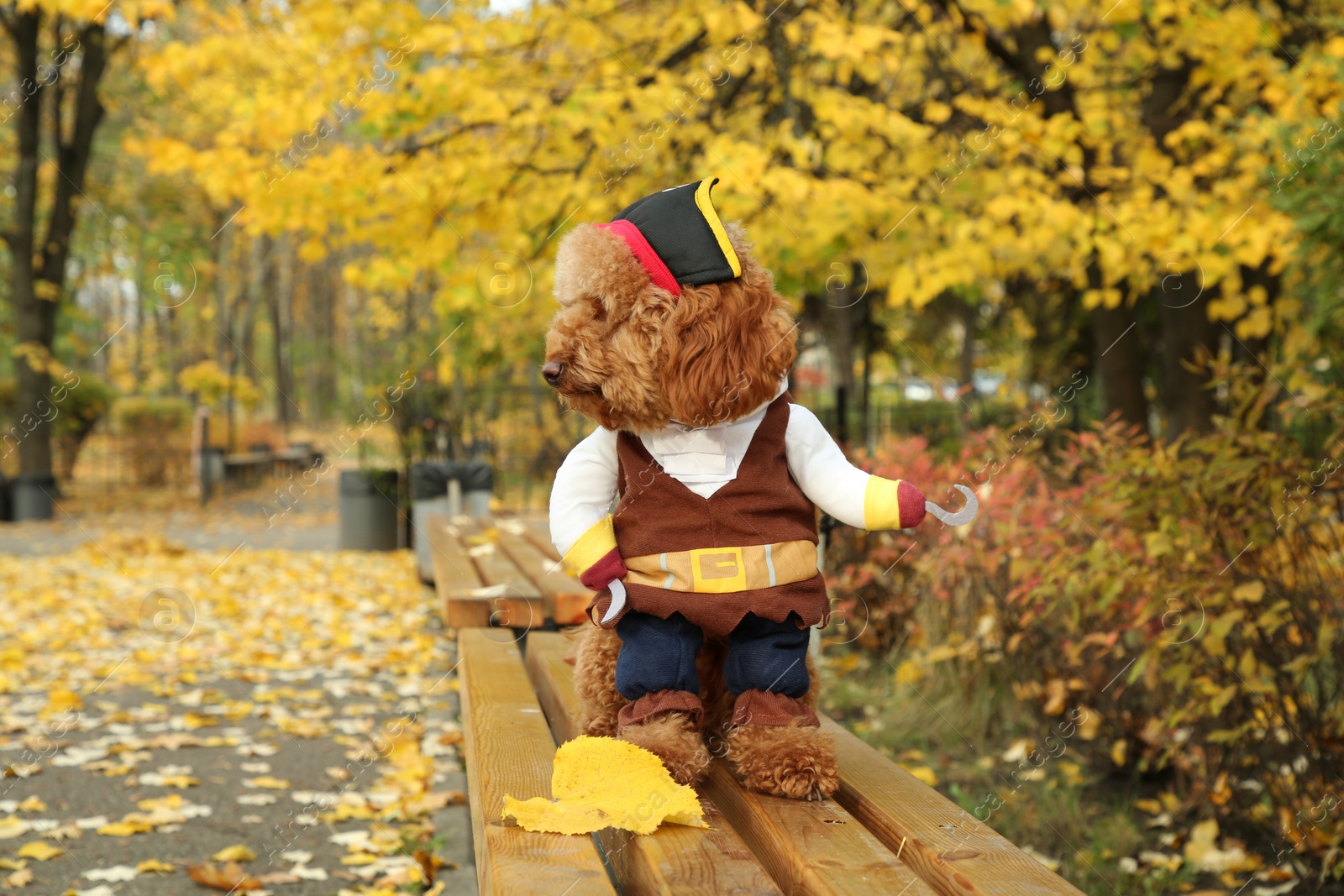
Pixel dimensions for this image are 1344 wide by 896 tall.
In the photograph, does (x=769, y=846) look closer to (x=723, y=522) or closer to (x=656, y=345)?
(x=723, y=522)

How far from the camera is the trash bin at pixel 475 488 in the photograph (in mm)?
7266

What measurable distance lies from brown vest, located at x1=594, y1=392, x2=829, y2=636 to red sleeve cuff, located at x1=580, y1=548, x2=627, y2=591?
3cm

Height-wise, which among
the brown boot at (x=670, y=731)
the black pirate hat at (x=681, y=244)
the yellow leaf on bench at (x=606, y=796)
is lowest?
the yellow leaf on bench at (x=606, y=796)

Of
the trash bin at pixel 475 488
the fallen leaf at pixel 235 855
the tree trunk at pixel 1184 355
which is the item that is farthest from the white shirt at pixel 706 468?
the tree trunk at pixel 1184 355

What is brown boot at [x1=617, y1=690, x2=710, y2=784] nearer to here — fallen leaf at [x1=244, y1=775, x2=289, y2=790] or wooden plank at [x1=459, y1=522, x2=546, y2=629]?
wooden plank at [x1=459, y1=522, x2=546, y2=629]

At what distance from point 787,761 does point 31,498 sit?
11279 mm

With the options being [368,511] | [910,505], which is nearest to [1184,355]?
[368,511]

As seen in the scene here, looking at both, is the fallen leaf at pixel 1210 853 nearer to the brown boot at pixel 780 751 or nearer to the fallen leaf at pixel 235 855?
the brown boot at pixel 780 751

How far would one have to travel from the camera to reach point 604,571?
1.93 meters

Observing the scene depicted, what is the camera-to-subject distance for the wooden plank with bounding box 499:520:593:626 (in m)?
3.28

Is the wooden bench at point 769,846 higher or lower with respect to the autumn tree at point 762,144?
lower

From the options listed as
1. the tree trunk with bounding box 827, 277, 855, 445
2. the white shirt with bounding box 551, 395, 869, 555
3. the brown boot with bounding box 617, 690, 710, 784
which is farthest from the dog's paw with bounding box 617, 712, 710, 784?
the tree trunk with bounding box 827, 277, 855, 445

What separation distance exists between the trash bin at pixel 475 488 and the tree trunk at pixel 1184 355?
4.55 m

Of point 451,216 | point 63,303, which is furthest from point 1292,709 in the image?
point 63,303
